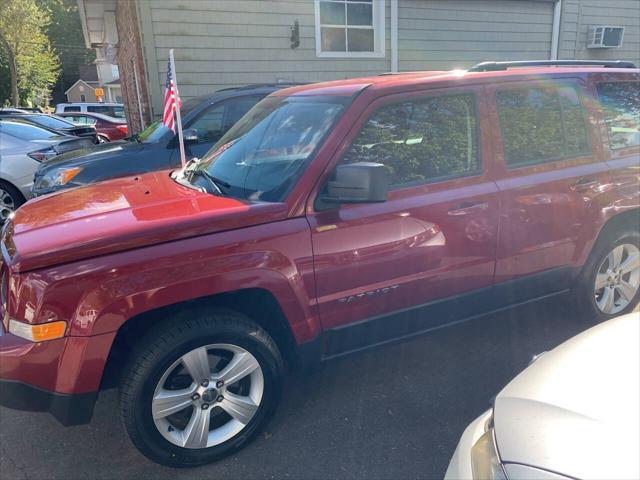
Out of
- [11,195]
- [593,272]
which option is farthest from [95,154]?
[593,272]

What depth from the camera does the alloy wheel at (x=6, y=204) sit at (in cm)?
714

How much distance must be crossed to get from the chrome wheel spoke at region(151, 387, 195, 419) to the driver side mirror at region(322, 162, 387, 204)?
4.01 ft

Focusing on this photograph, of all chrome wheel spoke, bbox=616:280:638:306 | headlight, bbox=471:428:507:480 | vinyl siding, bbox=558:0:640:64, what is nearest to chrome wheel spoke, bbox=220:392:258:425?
headlight, bbox=471:428:507:480

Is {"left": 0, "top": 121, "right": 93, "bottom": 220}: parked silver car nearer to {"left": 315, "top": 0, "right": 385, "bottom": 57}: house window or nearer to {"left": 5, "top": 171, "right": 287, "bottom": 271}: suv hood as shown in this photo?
{"left": 5, "top": 171, "right": 287, "bottom": 271}: suv hood

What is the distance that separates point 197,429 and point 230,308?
612mm

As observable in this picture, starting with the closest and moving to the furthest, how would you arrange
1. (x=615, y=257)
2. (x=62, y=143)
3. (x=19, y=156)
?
1. (x=615, y=257)
2. (x=19, y=156)
3. (x=62, y=143)

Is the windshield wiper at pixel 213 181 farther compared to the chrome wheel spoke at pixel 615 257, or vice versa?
the chrome wheel spoke at pixel 615 257

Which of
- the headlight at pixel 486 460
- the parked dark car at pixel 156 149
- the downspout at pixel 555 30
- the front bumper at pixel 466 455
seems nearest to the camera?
the headlight at pixel 486 460

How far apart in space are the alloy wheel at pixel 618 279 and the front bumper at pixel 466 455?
7.53 feet

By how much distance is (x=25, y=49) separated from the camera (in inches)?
1114

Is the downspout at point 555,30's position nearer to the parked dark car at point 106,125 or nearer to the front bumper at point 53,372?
the parked dark car at point 106,125

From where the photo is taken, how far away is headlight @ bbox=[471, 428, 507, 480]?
62.2 inches

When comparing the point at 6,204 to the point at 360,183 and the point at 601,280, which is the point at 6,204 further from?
the point at 601,280

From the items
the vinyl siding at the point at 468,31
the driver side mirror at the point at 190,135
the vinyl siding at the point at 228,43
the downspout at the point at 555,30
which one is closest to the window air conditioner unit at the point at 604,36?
the downspout at the point at 555,30
